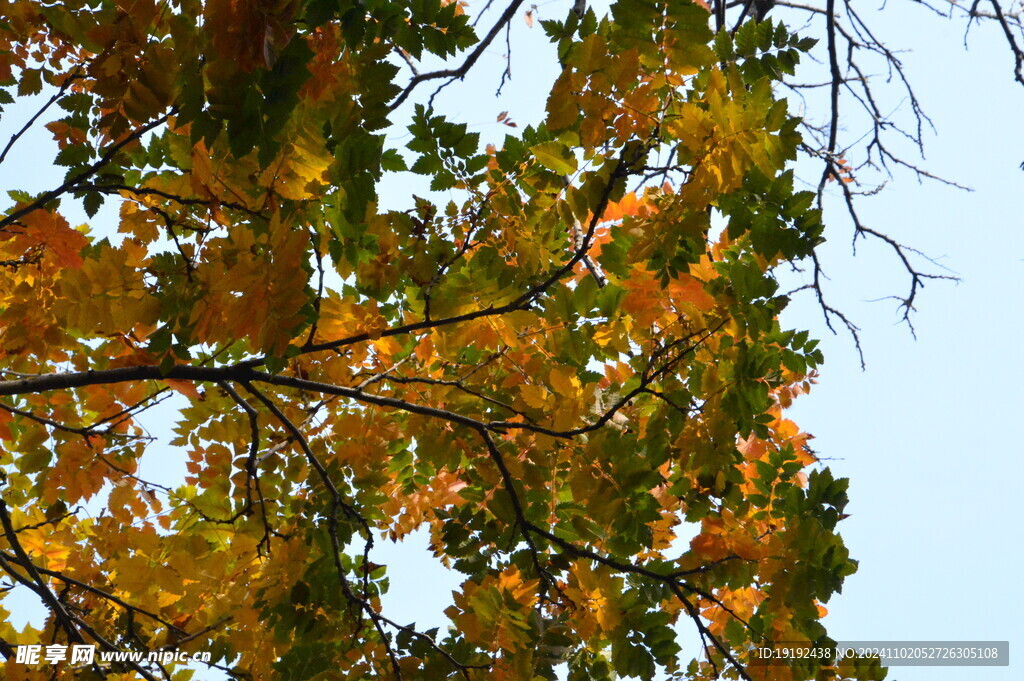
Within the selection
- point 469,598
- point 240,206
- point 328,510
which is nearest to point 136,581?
point 328,510

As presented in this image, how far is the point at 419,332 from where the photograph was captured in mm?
Answer: 2625

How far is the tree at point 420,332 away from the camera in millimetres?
1583

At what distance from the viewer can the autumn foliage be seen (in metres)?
1.58

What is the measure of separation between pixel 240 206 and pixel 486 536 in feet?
4.14

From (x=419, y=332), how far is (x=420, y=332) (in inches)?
0.9

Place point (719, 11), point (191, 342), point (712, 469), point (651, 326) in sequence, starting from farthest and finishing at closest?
point (719, 11) < point (651, 326) < point (712, 469) < point (191, 342)

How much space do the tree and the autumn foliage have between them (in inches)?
0.4

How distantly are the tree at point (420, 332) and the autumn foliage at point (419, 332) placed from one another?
0.03 feet

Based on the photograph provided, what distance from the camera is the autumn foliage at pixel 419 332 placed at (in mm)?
1581

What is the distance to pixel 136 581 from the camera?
2256 mm

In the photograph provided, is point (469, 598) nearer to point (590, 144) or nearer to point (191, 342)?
point (191, 342)

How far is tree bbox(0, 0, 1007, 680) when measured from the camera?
1.58 metres

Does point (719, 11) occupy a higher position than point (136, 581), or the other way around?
point (719, 11)

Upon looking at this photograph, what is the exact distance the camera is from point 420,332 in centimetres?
260
